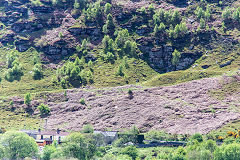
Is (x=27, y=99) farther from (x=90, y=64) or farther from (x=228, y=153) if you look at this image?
(x=228, y=153)

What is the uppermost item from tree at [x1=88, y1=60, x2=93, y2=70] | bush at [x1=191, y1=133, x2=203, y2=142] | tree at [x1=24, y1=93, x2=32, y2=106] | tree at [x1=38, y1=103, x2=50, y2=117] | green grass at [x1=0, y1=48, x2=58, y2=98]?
tree at [x1=88, y1=60, x2=93, y2=70]

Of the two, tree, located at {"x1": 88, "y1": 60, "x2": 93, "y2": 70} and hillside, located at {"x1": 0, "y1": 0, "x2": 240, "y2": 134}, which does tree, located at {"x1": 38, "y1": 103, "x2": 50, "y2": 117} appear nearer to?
hillside, located at {"x1": 0, "y1": 0, "x2": 240, "y2": 134}

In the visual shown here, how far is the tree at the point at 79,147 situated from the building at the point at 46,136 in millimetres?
20939

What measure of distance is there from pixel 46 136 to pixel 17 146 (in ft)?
87.1

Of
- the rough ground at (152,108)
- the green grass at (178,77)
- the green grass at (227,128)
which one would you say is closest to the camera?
the green grass at (227,128)

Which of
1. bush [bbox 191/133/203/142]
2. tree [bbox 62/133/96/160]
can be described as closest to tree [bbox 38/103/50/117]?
tree [bbox 62/133/96/160]

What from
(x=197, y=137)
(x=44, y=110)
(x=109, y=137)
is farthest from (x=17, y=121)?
(x=197, y=137)

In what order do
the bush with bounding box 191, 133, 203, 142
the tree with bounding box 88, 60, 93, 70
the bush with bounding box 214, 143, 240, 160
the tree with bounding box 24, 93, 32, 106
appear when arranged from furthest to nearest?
the tree with bounding box 88, 60, 93, 70
the tree with bounding box 24, 93, 32, 106
the bush with bounding box 191, 133, 203, 142
the bush with bounding box 214, 143, 240, 160

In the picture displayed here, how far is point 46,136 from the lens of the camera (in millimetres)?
123688

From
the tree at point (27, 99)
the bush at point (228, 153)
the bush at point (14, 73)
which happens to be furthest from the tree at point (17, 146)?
the bush at point (14, 73)

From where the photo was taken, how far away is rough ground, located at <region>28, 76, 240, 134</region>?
122 m

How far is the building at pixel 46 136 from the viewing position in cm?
11803

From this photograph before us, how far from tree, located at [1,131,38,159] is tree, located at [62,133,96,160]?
9.66 metres

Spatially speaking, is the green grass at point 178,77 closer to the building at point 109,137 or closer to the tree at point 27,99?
the building at point 109,137
